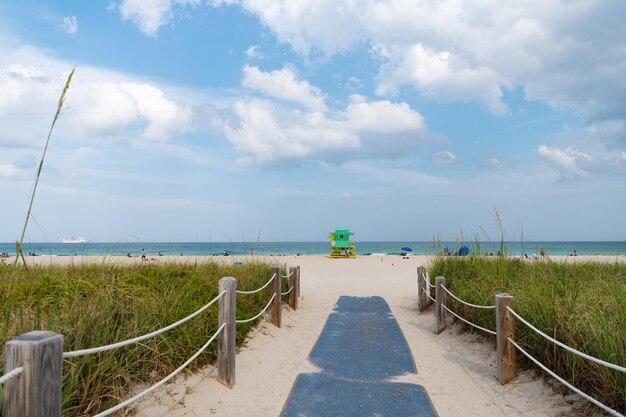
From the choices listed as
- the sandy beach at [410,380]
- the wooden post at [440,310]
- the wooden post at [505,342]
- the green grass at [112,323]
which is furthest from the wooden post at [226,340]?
the wooden post at [440,310]

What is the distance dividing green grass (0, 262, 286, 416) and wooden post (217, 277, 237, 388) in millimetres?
337

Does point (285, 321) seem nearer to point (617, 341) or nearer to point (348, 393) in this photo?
point (348, 393)

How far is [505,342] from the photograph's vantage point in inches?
200

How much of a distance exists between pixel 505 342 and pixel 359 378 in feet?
5.63

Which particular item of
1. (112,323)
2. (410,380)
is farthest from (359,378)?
(112,323)

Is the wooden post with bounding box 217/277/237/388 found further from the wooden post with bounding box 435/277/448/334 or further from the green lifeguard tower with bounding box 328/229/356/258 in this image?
the green lifeguard tower with bounding box 328/229/356/258

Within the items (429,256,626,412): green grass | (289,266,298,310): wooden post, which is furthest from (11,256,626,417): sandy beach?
(289,266,298,310): wooden post

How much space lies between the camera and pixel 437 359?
632 cm

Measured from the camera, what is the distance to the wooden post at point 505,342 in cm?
508

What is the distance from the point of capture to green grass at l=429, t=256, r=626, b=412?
393cm

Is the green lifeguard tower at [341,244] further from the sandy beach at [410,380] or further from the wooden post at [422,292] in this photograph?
the sandy beach at [410,380]

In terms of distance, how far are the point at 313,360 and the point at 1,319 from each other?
11.8 ft

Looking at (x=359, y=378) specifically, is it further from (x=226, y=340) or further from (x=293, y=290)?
(x=293, y=290)

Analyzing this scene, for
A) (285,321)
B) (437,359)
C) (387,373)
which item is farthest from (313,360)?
(285,321)
